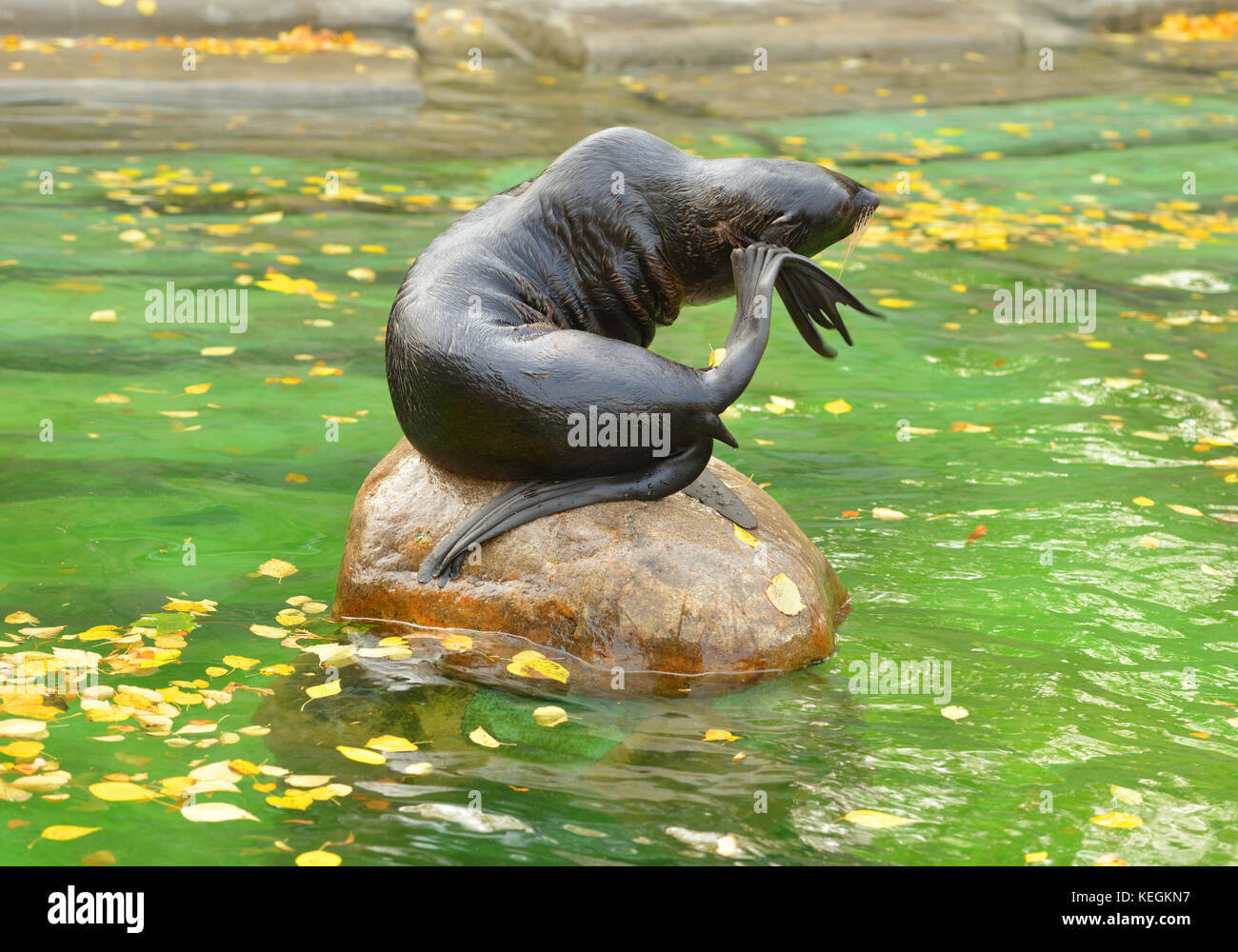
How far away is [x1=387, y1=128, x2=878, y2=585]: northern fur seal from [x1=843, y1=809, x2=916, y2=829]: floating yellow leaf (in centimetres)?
133

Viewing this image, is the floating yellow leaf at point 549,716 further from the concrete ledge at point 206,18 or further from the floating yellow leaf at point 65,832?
the concrete ledge at point 206,18

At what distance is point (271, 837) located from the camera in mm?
3891

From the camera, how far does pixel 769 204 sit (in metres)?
5.12

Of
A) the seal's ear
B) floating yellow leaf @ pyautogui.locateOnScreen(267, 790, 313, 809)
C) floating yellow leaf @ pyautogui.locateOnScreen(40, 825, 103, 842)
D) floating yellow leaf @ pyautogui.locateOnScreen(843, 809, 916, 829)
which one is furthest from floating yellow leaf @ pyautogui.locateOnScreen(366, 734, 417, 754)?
the seal's ear

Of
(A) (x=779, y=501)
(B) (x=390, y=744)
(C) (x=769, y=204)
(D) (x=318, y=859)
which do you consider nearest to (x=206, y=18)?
(A) (x=779, y=501)

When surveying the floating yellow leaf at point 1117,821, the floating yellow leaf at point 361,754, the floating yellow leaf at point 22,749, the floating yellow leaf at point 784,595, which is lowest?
the floating yellow leaf at point 1117,821

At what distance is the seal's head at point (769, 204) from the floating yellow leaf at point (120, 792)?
8.62ft

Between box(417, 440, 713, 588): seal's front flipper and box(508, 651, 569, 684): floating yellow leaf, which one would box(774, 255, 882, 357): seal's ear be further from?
box(508, 651, 569, 684): floating yellow leaf

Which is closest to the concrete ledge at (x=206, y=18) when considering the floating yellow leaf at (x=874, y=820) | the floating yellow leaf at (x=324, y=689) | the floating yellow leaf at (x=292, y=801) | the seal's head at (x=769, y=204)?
the seal's head at (x=769, y=204)

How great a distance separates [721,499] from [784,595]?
437mm

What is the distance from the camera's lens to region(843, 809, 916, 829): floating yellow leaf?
13.5ft

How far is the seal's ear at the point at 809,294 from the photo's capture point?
5.09 meters
